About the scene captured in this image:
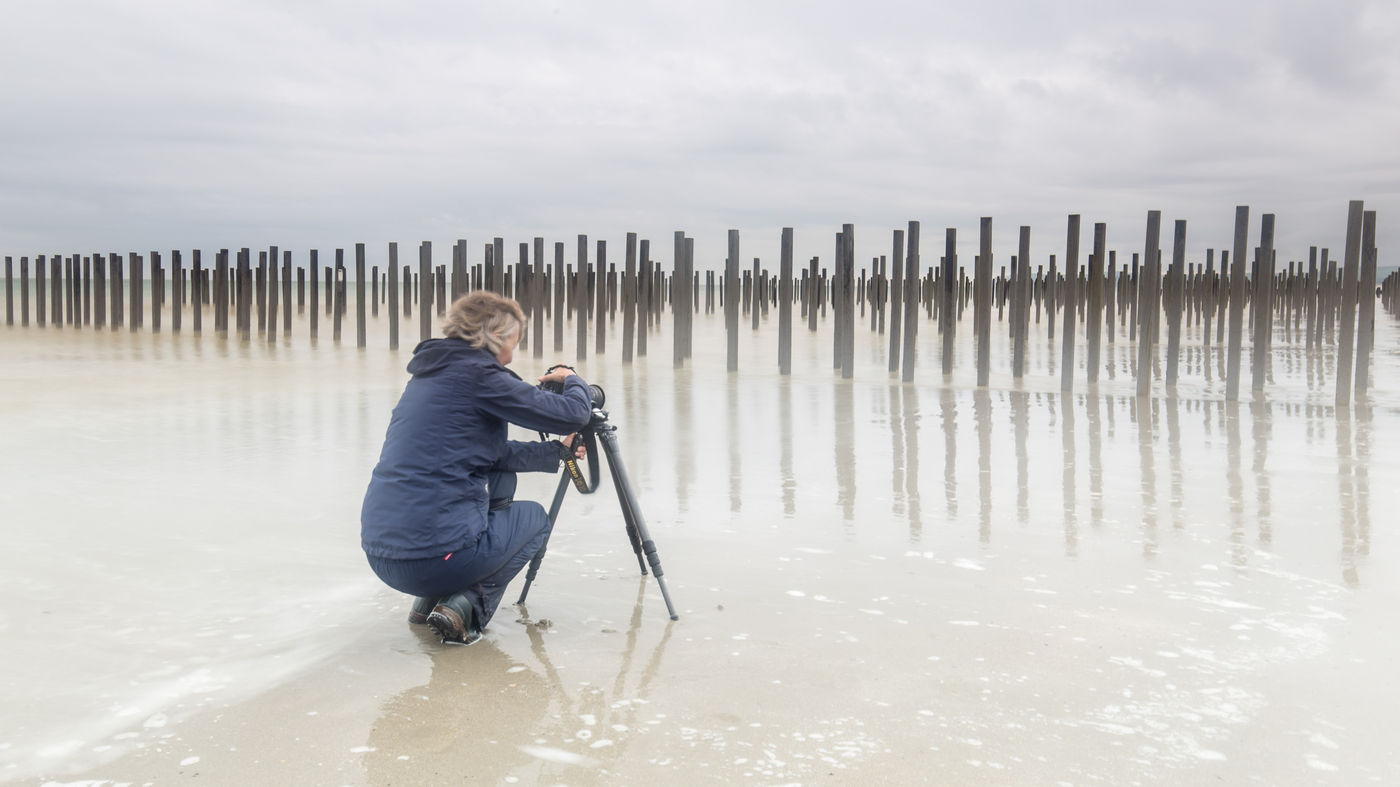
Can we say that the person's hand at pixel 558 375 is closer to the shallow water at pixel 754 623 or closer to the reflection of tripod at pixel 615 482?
the reflection of tripod at pixel 615 482

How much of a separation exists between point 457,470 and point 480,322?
506mm

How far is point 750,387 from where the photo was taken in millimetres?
11953

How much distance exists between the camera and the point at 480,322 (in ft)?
12.0

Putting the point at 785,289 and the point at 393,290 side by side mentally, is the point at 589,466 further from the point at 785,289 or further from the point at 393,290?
the point at 393,290

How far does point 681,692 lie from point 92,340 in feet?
69.9

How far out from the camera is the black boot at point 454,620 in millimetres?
3461

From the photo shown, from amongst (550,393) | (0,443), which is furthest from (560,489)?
(0,443)

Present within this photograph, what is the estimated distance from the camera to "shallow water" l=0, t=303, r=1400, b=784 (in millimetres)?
2754

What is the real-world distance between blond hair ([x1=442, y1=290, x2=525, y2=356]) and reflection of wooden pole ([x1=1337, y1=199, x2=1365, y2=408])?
9.46 metres

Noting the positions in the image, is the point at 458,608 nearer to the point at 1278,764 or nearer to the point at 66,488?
the point at 1278,764

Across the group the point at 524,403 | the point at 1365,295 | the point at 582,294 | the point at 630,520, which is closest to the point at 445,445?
the point at 524,403

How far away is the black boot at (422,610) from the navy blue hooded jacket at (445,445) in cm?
28

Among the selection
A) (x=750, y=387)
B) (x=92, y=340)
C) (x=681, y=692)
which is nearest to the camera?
A: (x=681, y=692)

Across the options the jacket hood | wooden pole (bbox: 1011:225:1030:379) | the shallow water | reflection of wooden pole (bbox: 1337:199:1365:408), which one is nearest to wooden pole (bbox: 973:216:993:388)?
wooden pole (bbox: 1011:225:1030:379)
